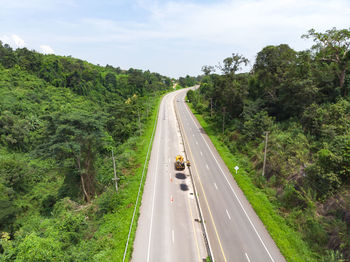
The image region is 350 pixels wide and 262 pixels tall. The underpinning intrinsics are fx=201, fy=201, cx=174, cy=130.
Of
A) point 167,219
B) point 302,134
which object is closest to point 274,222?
point 167,219

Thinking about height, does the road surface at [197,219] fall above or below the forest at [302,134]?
below

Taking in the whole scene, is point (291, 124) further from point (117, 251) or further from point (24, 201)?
point (24, 201)

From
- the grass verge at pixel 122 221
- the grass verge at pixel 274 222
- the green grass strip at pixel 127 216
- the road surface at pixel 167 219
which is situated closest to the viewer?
the grass verge at pixel 122 221

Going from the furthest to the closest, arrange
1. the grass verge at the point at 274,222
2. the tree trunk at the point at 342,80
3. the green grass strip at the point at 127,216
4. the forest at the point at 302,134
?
the tree trunk at the point at 342,80 → the forest at the point at 302,134 → the grass verge at the point at 274,222 → the green grass strip at the point at 127,216

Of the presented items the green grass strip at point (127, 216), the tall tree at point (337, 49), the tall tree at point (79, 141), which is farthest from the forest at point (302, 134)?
the tall tree at point (79, 141)

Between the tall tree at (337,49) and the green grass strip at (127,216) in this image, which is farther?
the tall tree at (337,49)

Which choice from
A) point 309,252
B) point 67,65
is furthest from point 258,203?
point 67,65

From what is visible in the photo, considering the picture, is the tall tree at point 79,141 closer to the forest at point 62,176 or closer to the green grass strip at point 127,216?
the forest at point 62,176

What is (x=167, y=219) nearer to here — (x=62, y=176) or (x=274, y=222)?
(x=274, y=222)
